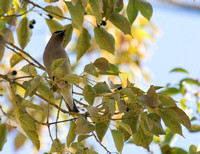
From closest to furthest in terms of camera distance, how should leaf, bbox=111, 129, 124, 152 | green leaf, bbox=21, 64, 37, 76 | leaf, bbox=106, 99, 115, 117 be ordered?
1. leaf, bbox=106, 99, 115, 117
2. leaf, bbox=111, 129, 124, 152
3. green leaf, bbox=21, 64, 37, 76

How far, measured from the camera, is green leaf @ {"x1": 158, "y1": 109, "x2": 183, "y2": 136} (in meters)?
1.44

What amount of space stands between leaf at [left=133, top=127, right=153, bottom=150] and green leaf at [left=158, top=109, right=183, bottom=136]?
0.14m

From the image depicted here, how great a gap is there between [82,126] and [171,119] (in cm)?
36

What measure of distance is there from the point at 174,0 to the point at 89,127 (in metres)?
2.84

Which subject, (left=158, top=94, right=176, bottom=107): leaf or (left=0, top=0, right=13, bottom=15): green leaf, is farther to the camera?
(left=0, top=0, right=13, bottom=15): green leaf

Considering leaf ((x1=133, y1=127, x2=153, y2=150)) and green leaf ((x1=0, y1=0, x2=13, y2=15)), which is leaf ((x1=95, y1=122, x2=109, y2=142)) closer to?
leaf ((x1=133, y1=127, x2=153, y2=150))

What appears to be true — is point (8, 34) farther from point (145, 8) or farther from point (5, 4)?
point (145, 8)

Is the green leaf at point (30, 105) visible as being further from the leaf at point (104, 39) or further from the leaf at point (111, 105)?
the leaf at point (104, 39)

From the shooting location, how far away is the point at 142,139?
5.16ft

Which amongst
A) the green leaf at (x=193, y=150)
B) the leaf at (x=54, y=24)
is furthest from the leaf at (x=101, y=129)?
the leaf at (x=54, y=24)

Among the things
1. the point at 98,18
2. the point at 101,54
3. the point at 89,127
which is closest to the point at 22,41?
the point at 98,18

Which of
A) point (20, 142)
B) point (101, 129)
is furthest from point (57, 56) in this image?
point (20, 142)

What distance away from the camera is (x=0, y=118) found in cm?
167

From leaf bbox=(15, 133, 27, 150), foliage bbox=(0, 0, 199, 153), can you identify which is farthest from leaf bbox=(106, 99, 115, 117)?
leaf bbox=(15, 133, 27, 150)
